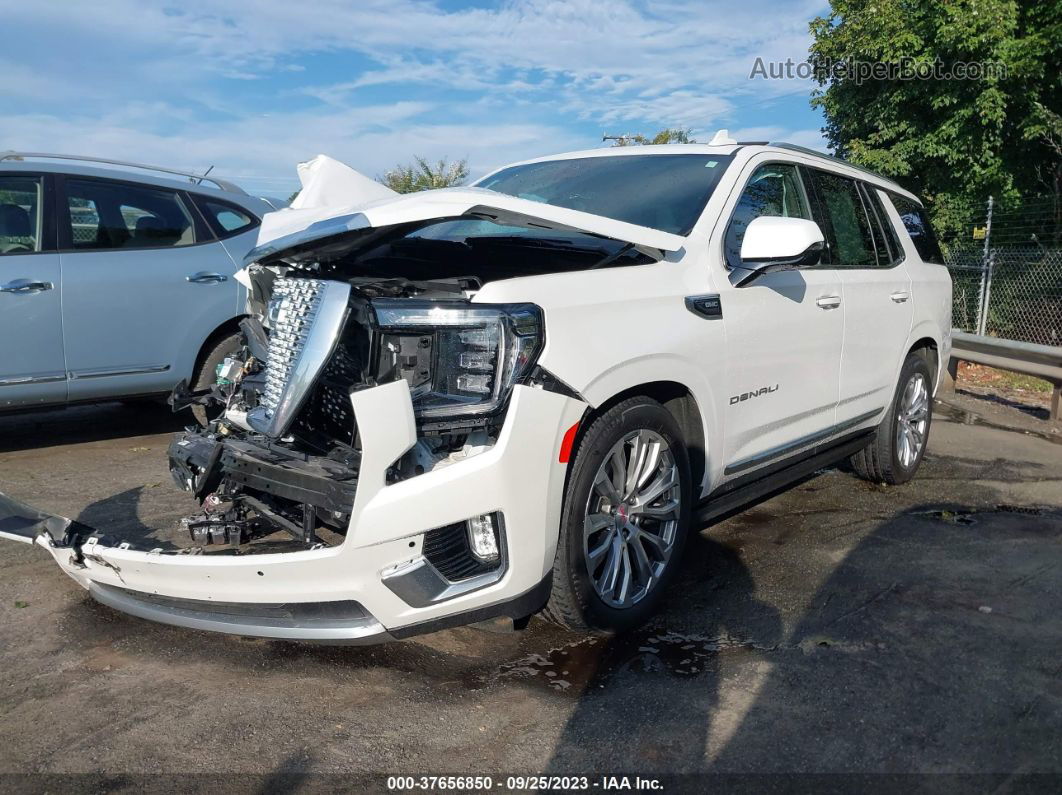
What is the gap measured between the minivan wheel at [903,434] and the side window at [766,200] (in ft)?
5.15

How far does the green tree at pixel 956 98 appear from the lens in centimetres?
1202

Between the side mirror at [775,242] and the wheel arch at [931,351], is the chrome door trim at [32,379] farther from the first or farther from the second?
the wheel arch at [931,351]

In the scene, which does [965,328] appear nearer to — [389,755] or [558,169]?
[558,169]

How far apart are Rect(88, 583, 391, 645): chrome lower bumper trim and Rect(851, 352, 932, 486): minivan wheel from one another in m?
3.76

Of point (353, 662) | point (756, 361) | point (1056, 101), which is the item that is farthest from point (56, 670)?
point (1056, 101)

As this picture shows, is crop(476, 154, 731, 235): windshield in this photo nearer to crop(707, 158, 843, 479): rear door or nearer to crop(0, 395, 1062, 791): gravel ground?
crop(707, 158, 843, 479): rear door

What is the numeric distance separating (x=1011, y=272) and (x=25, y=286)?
1127 cm

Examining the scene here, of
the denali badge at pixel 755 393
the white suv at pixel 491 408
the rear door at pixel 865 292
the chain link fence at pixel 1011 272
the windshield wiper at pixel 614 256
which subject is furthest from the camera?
the chain link fence at pixel 1011 272

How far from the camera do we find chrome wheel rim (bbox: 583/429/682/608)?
3258 mm

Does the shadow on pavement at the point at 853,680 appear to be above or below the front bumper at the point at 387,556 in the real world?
below

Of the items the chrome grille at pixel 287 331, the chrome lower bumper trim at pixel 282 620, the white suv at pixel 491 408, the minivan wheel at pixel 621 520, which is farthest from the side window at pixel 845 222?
the chrome lower bumper trim at pixel 282 620

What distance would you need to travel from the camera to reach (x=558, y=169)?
466 centimetres

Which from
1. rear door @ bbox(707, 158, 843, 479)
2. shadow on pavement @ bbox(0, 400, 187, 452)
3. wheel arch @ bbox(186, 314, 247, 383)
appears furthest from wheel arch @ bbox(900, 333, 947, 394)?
shadow on pavement @ bbox(0, 400, 187, 452)

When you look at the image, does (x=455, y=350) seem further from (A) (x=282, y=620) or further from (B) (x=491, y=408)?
(A) (x=282, y=620)
